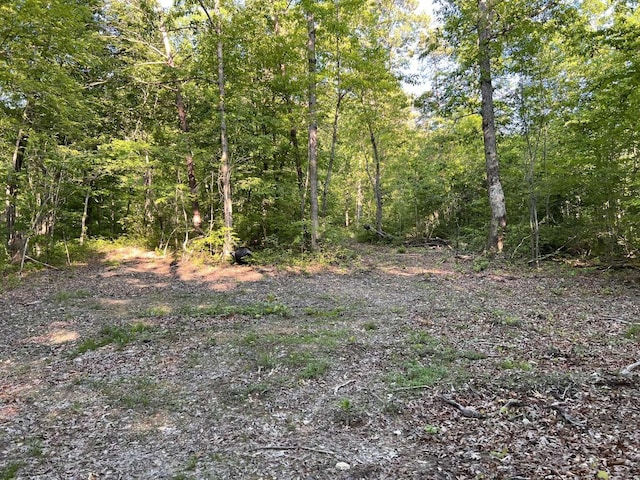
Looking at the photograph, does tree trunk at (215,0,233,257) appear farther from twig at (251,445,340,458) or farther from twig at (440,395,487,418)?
twig at (440,395,487,418)

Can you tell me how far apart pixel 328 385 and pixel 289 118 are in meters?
12.5

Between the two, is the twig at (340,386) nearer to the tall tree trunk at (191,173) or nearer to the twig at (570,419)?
the twig at (570,419)

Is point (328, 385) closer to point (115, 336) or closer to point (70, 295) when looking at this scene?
point (115, 336)

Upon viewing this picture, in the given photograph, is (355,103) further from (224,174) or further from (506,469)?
(506,469)

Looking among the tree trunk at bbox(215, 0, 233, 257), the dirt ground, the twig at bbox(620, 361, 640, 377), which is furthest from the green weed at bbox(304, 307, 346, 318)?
the tree trunk at bbox(215, 0, 233, 257)

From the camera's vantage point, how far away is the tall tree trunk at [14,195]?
11.4 m

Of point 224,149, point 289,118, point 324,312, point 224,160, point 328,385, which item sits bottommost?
point 328,385

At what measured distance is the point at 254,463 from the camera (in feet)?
10.7

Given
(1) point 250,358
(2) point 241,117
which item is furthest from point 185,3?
(1) point 250,358

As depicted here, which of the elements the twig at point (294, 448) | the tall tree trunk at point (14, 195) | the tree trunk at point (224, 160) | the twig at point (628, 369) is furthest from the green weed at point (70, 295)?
the twig at point (628, 369)

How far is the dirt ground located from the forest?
3863mm

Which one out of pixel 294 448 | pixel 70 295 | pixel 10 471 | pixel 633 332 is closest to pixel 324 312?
pixel 294 448

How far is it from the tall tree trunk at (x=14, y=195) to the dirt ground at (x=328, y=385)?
4065 mm

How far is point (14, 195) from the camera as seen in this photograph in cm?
1177
